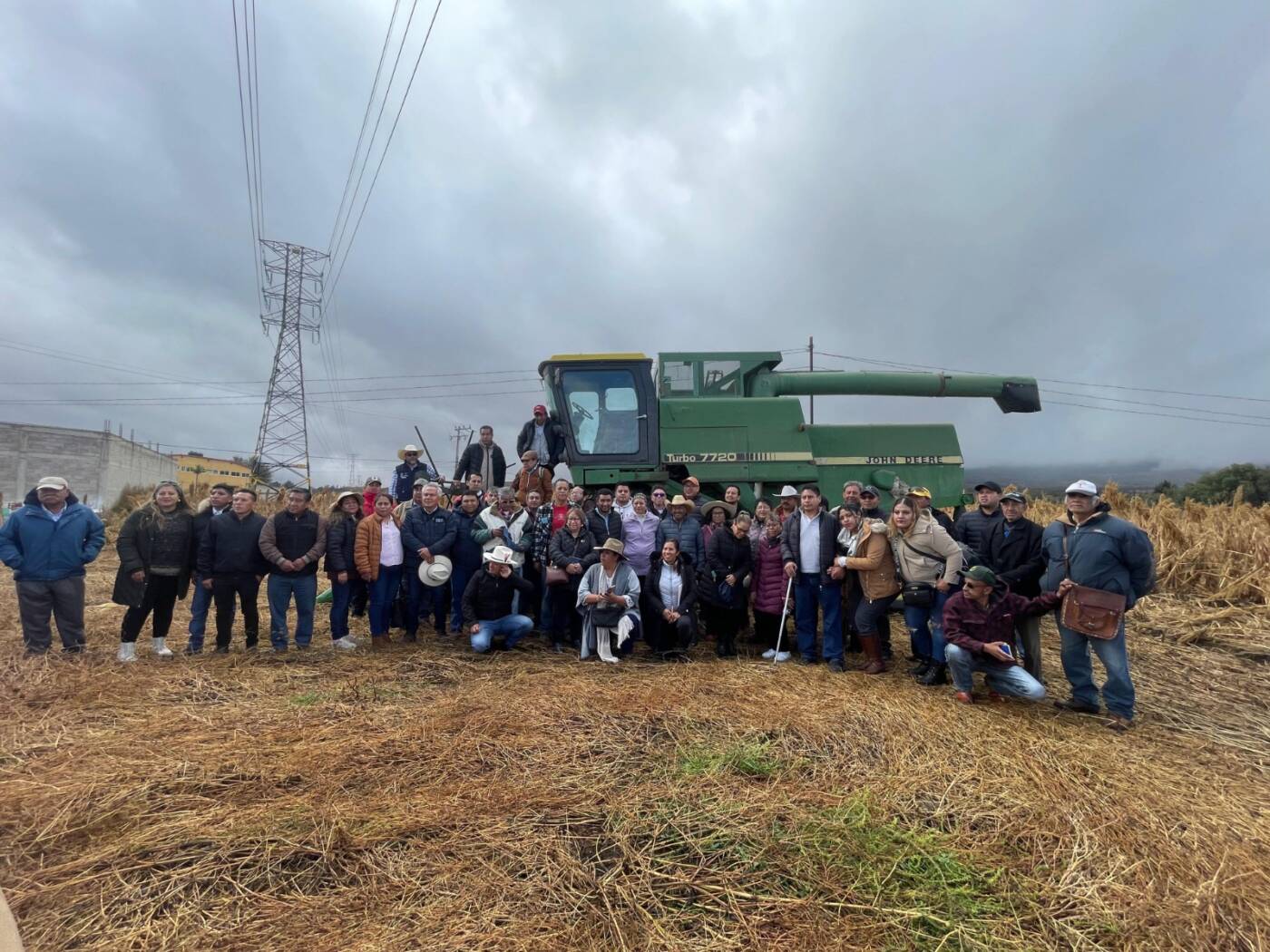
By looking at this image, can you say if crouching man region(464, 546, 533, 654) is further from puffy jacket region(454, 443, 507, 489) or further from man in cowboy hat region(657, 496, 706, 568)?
puffy jacket region(454, 443, 507, 489)

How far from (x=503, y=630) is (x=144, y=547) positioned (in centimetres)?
359

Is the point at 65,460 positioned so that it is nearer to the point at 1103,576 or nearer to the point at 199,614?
the point at 199,614

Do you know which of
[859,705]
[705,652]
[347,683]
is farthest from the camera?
[705,652]

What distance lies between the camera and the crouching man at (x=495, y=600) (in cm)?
654

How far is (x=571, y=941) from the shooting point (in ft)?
7.59

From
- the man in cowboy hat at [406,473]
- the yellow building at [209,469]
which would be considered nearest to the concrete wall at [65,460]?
the yellow building at [209,469]

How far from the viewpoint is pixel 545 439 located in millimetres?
8414

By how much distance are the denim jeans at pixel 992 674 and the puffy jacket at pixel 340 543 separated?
5.93 m

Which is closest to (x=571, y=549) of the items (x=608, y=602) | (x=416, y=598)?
(x=608, y=602)

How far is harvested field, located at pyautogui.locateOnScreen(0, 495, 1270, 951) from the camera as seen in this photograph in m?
2.43

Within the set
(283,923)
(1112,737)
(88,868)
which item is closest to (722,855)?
(283,923)

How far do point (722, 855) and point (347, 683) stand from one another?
151 inches

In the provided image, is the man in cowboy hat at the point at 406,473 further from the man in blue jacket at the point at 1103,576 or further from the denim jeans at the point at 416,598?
the man in blue jacket at the point at 1103,576

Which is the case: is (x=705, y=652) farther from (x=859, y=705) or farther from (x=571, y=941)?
(x=571, y=941)
